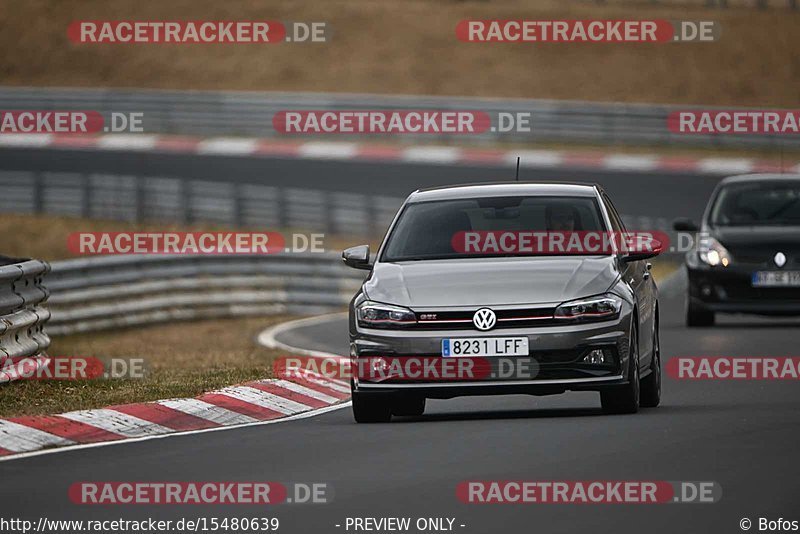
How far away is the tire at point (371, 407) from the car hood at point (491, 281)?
1.94ft

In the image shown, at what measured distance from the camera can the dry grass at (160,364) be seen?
12.9m

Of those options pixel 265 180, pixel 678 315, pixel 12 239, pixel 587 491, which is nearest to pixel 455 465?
pixel 587 491

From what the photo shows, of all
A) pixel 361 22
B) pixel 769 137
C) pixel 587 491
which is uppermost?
pixel 361 22

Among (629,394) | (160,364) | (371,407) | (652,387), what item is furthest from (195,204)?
(629,394)

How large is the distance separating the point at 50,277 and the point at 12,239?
9.58 m

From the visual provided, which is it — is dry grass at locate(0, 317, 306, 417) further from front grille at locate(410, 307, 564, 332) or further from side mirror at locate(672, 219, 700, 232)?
side mirror at locate(672, 219, 700, 232)

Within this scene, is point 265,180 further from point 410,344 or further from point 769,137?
point 410,344

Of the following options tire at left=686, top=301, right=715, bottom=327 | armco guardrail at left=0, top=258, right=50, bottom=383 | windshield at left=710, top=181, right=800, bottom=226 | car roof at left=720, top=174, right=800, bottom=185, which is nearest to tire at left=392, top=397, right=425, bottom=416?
armco guardrail at left=0, top=258, right=50, bottom=383

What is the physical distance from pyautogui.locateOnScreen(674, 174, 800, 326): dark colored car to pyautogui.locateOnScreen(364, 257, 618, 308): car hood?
821 centimetres

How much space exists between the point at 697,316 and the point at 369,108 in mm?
24055

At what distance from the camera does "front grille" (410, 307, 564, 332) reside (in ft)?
38.2

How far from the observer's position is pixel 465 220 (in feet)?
41.8

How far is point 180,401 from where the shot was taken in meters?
12.8

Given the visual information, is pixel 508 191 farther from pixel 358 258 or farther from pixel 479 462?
pixel 479 462
